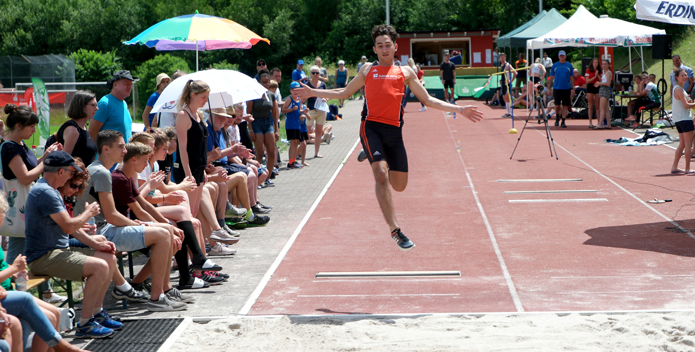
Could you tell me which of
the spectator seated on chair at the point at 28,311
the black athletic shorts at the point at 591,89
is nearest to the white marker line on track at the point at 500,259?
the spectator seated on chair at the point at 28,311

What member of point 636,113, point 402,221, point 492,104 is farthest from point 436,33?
point 402,221

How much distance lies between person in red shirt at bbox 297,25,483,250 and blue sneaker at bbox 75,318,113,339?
2.67 m

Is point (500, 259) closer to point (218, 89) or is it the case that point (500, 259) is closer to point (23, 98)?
point (218, 89)

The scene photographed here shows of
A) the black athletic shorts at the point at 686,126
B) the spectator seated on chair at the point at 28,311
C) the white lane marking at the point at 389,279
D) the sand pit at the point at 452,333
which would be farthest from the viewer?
the black athletic shorts at the point at 686,126

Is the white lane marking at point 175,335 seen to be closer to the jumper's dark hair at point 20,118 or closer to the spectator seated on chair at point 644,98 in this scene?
the jumper's dark hair at point 20,118

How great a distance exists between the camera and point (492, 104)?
1232 inches

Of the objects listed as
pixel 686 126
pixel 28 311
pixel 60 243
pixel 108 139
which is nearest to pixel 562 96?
pixel 686 126

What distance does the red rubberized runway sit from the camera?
19.9 feet

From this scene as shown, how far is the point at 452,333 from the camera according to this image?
520 centimetres

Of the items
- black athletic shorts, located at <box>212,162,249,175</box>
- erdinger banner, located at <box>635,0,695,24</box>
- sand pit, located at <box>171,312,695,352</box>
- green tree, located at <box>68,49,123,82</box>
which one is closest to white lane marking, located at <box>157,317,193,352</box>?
sand pit, located at <box>171,312,695,352</box>

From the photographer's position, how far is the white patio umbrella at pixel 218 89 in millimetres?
8398

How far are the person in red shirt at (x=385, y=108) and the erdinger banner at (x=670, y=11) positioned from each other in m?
3.19

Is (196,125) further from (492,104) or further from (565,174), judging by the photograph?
(492,104)

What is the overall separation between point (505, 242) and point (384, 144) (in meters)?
2.25
